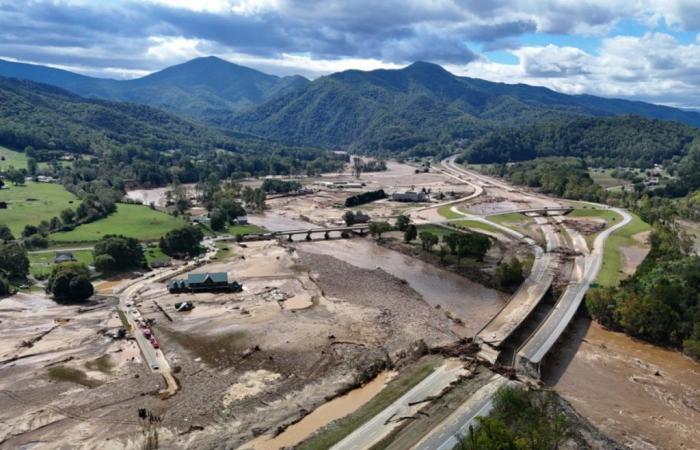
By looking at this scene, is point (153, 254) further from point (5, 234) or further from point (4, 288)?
point (5, 234)

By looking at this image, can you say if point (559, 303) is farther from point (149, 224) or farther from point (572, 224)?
point (149, 224)

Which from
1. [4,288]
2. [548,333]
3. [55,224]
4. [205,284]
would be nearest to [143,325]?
[205,284]

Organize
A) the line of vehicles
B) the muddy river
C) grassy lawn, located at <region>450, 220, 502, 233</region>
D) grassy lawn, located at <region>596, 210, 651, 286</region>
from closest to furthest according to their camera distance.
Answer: the line of vehicles → the muddy river → grassy lawn, located at <region>596, 210, 651, 286</region> → grassy lawn, located at <region>450, 220, 502, 233</region>

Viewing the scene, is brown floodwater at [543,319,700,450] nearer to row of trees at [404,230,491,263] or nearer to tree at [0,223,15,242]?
row of trees at [404,230,491,263]

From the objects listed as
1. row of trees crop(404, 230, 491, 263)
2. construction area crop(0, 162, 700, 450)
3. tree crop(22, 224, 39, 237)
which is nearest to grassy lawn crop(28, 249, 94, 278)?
construction area crop(0, 162, 700, 450)

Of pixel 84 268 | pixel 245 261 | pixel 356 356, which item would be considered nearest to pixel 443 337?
pixel 356 356

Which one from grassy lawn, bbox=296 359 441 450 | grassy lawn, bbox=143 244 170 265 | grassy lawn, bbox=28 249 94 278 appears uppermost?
grassy lawn, bbox=296 359 441 450
